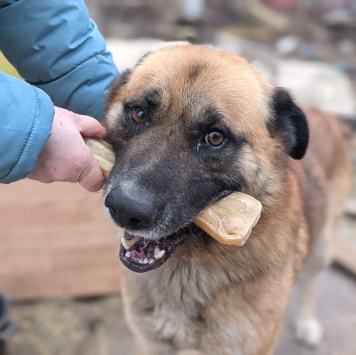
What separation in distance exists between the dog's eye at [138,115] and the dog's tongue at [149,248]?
1.37 feet

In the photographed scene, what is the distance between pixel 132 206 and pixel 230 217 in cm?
36

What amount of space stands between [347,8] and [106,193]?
909 cm

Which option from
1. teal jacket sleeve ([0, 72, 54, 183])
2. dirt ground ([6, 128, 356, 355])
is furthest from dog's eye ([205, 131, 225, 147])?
dirt ground ([6, 128, 356, 355])

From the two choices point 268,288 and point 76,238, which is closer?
point 268,288

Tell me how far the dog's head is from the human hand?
0.09 metres

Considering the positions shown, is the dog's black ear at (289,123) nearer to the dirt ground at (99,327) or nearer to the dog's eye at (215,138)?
the dog's eye at (215,138)

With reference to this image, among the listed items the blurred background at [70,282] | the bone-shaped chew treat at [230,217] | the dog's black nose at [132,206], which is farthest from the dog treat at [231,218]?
the blurred background at [70,282]

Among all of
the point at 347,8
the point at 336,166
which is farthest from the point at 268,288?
the point at 347,8

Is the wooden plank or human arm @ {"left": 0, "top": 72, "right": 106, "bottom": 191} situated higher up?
human arm @ {"left": 0, "top": 72, "right": 106, "bottom": 191}

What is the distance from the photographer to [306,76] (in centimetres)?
674

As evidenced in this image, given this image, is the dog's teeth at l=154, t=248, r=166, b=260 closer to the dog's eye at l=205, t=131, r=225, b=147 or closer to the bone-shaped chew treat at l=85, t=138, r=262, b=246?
the bone-shaped chew treat at l=85, t=138, r=262, b=246

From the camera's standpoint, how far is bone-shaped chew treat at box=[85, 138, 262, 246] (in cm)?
181

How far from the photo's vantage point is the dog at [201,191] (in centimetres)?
183

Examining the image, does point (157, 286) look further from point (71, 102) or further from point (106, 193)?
point (71, 102)
